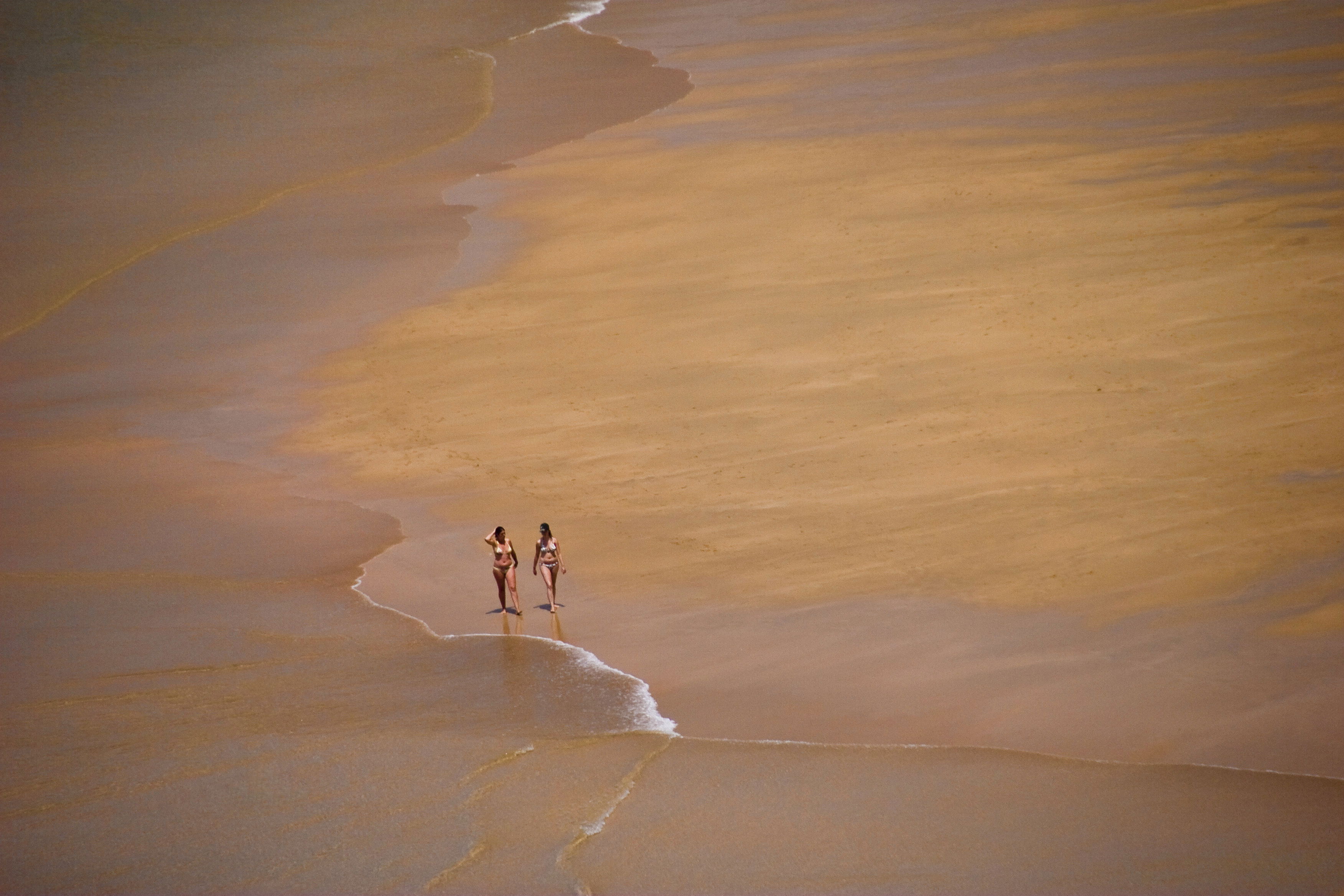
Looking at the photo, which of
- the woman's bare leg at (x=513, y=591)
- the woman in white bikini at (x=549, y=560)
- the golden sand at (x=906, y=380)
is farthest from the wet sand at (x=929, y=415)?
the woman in white bikini at (x=549, y=560)

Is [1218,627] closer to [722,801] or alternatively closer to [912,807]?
[912,807]

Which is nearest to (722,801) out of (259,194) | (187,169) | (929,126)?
(929,126)

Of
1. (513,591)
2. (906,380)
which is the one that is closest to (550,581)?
(513,591)

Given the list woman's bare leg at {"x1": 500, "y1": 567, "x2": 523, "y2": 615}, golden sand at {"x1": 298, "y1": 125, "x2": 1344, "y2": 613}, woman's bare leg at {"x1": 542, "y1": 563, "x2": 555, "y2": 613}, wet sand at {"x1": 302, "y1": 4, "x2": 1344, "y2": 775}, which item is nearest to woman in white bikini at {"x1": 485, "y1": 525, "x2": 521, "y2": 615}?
woman's bare leg at {"x1": 500, "y1": 567, "x2": 523, "y2": 615}

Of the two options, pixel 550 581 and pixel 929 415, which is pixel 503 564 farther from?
pixel 929 415

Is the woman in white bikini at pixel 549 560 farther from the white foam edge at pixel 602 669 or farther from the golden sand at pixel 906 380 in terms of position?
the golden sand at pixel 906 380

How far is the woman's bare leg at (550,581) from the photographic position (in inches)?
503

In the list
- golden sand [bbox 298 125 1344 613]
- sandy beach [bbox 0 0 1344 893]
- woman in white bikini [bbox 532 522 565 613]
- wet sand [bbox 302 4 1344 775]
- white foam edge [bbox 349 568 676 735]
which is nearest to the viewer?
sandy beach [bbox 0 0 1344 893]

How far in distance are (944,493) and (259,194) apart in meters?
17.5

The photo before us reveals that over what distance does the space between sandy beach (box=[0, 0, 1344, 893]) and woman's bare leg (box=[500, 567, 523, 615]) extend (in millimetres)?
480

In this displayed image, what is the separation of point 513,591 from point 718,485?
2.92m

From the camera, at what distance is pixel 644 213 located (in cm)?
2236

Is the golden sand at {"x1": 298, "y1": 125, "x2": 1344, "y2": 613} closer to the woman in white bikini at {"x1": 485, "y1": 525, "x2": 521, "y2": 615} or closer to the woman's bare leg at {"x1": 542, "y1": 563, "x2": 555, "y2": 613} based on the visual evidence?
the woman's bare leg at {"x1": 542, "y1": 563, "x2": 555, "y2": 613}

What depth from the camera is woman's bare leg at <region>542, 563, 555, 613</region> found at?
12.8 meters
